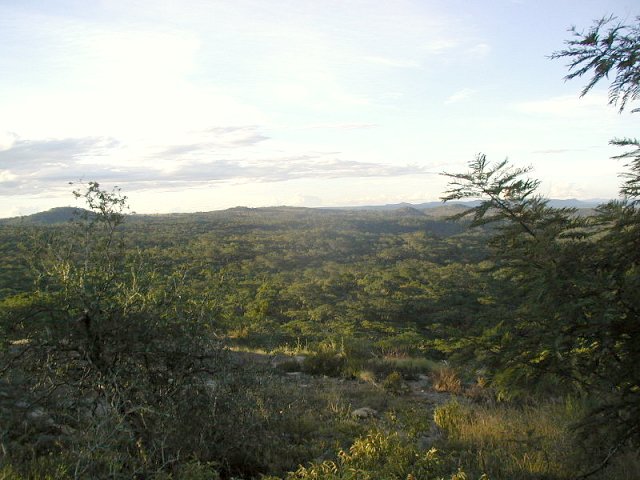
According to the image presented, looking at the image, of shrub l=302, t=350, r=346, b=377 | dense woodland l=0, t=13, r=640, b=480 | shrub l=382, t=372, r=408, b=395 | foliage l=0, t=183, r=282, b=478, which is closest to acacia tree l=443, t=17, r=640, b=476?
dense woodland l=0, t=13, r=640, b=480

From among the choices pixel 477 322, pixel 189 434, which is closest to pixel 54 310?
pixel 189 434

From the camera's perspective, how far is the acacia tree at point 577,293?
10.6ft

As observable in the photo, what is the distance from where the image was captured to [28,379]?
12.5 ft

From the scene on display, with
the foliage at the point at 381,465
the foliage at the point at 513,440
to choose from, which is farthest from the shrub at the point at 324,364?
the foliage at the point at 381,465

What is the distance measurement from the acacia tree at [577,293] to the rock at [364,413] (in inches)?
93.4

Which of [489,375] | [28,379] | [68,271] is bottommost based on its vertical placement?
[489,375]

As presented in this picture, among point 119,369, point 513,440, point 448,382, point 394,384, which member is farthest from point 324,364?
point 119,369

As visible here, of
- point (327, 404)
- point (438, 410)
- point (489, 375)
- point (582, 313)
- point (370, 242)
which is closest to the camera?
point (582, 313)

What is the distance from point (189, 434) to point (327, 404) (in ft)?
9.19

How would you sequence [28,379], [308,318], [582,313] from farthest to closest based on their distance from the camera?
[308,318], [28,379], [582,313]

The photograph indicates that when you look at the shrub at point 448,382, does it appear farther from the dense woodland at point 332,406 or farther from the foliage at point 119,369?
the foliage at point 119,369

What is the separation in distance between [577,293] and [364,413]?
350 centimetres

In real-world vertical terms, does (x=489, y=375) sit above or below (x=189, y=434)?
above

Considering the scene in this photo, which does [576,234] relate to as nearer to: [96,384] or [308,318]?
[96,384]
